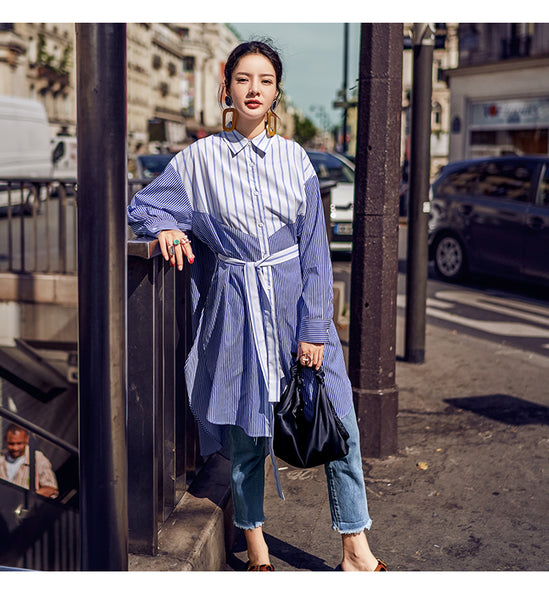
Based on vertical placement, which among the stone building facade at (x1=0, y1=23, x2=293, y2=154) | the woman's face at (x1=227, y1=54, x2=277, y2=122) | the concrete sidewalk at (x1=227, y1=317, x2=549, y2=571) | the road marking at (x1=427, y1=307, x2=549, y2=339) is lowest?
the concrete sidewalk at (x1=227, y1=317, x2=549, y2=571)

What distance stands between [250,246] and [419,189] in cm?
378

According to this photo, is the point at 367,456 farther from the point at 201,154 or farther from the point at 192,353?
the point at 201,154

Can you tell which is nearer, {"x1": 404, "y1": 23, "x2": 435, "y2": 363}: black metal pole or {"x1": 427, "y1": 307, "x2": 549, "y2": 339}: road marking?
{"x1": 404, "y1": 23, "x2": 435, "y2": 363}: black metal pole

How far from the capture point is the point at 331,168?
44.5 feet

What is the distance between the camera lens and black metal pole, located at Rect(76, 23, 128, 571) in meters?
1.84

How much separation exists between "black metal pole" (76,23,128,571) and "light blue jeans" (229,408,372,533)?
852mm

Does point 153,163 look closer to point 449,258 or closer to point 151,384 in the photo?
point 449,258

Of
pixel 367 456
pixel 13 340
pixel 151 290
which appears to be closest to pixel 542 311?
pixel 367 456

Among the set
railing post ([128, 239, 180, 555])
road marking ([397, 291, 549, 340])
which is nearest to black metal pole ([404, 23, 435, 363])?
road marking ([397, 291, 549, 340])

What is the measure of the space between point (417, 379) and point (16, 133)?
1902 centimetres

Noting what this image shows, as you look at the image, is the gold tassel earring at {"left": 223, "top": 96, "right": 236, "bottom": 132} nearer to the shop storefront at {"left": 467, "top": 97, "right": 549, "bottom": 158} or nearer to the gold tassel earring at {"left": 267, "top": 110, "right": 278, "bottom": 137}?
the gold tassel earring at {"left": 267, "top": 110, "right": 278, "bottom": 137}

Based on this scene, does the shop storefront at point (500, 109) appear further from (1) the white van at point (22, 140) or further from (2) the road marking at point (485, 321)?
(2) the road marking at point (485, 321)

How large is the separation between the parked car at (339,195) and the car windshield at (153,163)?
2.32 meters

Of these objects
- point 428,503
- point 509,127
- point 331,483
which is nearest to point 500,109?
point 509,127
